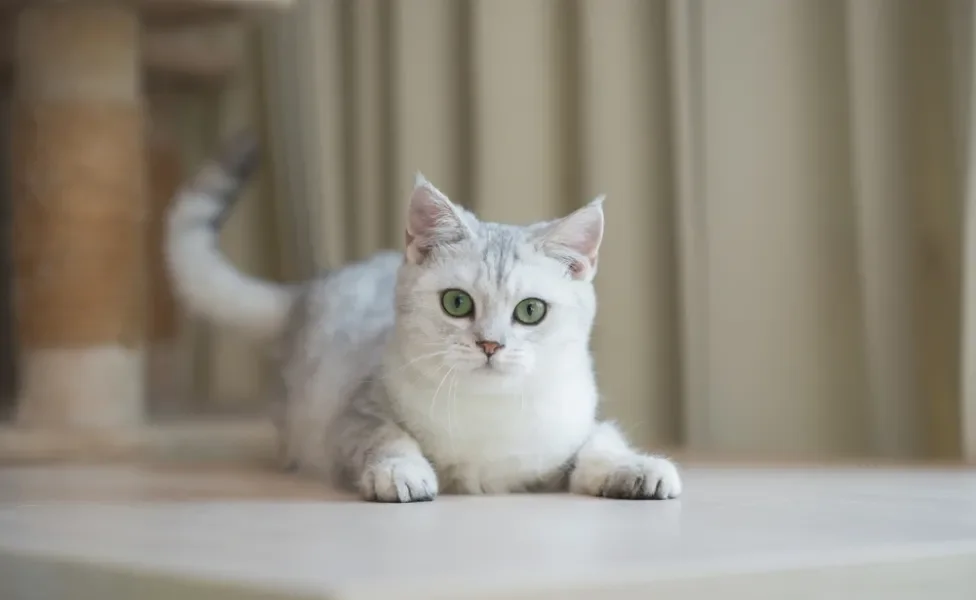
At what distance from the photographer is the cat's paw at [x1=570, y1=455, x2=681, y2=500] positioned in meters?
1.17

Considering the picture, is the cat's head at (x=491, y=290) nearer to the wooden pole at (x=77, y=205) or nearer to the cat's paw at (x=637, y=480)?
the cat's paw at (x=637, y=480)

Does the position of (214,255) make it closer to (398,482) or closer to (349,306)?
(349,306)

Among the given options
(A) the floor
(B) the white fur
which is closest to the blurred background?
(B) the white fur

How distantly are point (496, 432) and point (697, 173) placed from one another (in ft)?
2.25

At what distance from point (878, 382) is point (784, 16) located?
568 millimetres

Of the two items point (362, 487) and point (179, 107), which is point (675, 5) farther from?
point (179, 107)

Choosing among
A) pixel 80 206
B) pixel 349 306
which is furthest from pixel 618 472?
pixel 80 206

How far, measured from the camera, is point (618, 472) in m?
1.19

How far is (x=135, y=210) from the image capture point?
1.77 m

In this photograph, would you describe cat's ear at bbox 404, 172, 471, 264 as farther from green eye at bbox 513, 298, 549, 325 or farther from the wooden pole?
the wooden pole

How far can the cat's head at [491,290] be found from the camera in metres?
1.16

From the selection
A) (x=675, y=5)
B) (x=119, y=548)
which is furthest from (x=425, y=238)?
(x=675, y=5)

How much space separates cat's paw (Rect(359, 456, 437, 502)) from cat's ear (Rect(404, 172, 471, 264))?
24cm

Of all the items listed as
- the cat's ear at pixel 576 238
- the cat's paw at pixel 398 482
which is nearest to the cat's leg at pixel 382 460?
the cat's paw at pixel 398 482
